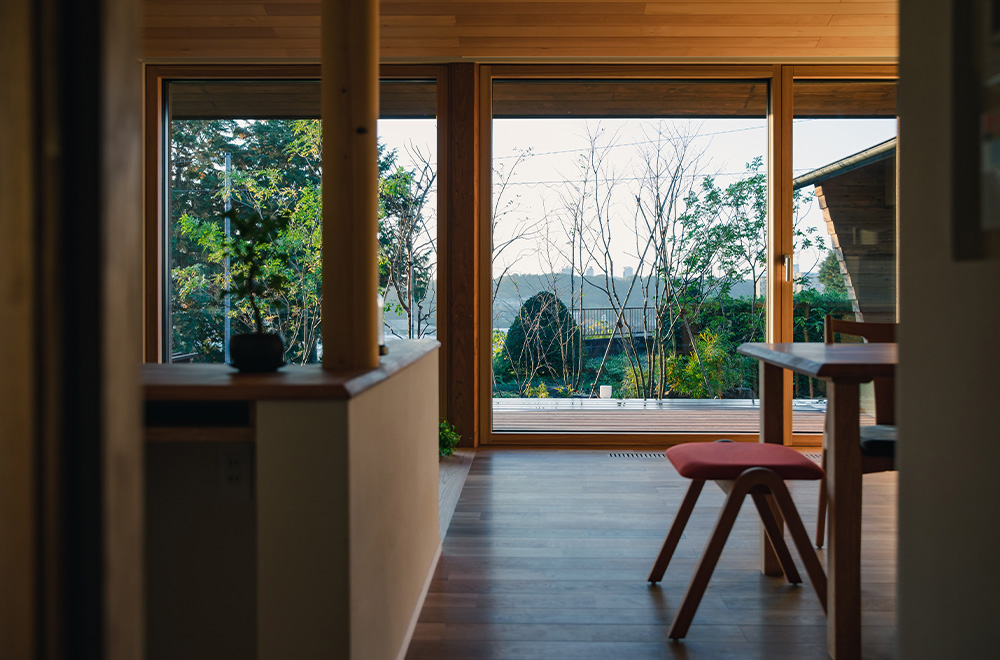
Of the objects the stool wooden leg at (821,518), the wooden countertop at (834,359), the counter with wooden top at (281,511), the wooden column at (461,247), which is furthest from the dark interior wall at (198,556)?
the wooden column at (461,247)

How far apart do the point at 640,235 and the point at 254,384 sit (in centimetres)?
346

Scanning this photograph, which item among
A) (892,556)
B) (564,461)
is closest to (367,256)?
(892,556)

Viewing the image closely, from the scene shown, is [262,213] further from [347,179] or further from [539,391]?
[347,179]

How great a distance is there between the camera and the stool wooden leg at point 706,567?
1.84 m

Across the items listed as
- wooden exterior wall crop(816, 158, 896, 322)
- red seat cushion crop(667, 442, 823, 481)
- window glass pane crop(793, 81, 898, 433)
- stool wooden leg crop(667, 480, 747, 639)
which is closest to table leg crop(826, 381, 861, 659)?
red seat cushion crop(667, 442, 823, 481)

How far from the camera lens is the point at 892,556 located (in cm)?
245

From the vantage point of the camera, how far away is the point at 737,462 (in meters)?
1.92

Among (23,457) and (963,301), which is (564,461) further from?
(23,457)

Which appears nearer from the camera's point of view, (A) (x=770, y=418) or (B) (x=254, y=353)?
(B) (x=254, y=353)

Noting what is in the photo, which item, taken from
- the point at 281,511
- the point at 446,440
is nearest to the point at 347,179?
the point at 281,511

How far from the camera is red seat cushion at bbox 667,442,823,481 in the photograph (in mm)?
1872

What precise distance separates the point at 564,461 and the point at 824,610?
212 centimetres

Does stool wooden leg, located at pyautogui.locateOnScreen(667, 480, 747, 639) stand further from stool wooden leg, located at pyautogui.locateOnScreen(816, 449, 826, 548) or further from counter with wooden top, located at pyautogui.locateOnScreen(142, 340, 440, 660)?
stool wooden leg, located at pyautogui.locateOnScreen(816, 449, 826, 548)

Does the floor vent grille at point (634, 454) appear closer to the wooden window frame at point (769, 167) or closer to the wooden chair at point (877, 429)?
the wooden window frame at point (769, 167)
